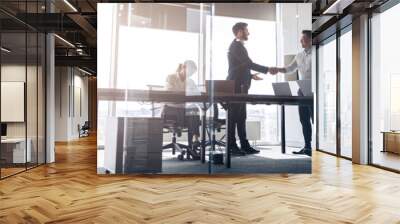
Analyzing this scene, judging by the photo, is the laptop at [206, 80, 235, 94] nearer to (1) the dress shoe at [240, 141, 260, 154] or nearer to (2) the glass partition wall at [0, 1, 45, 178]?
(1) the dress shoe at [240, 141, 260, 154]

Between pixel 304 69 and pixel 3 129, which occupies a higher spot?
pixel 304 69

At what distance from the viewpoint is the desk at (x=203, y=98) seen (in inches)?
206

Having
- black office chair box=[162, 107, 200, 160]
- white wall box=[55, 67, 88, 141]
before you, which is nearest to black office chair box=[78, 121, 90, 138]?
white wall box=[55, 67, 88, 141]

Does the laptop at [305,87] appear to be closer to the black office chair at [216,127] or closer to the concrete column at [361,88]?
the black office chair at [216,127]

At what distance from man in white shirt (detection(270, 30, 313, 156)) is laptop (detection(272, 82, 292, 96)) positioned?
0.59 ft

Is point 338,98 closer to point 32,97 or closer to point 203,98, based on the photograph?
point 203,98

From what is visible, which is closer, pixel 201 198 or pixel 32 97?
pixel 201 198

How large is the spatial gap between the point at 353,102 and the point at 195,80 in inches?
135

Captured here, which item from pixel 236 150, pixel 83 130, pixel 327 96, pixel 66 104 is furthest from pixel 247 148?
pixel 83 130

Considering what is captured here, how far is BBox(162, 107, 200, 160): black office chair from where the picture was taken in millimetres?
5301

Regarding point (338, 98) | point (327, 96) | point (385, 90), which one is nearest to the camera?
point (385, 90)

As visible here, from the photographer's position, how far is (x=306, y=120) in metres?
5.38

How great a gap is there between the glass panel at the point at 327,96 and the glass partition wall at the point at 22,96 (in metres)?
6.24

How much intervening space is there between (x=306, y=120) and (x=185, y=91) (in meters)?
1.83
